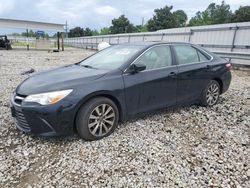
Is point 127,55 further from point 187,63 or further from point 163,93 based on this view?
point 187,63

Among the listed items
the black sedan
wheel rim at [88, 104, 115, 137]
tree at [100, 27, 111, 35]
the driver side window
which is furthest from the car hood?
tree at [100, 27, 111, 35]

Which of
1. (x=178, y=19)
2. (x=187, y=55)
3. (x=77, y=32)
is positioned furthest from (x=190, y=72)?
(x=77, y=32)

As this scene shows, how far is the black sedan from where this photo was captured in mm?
2777

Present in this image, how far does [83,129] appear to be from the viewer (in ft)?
9.65

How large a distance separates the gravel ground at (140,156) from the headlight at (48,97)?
2.28 feet

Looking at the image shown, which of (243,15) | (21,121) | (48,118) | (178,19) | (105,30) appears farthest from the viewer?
(105,30)

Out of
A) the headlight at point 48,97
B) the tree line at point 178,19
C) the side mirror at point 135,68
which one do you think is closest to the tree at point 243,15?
the tree line at point 178,19

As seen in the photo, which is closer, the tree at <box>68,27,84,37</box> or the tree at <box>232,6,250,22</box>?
the tree at <box>232,6,250,22</box>

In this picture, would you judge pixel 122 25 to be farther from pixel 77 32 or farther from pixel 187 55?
pixel 187 55

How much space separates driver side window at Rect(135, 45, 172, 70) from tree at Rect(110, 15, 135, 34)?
4678cm

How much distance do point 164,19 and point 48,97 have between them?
136 ft

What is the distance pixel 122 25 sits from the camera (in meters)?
48.6

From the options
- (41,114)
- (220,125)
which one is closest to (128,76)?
(41,114)

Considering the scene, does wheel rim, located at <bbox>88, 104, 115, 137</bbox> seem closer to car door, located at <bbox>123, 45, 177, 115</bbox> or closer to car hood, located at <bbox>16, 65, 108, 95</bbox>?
car door, located at <bbox>123, 45, 177, 115</bbox>
